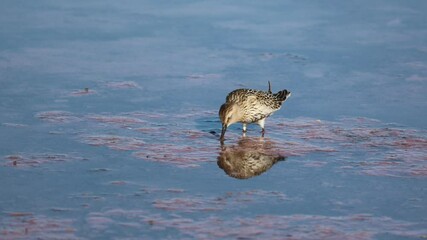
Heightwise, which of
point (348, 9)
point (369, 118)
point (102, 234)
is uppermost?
point (348, 9)

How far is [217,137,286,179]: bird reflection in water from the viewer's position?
460 inches

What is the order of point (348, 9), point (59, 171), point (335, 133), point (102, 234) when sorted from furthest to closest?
point (348, 9) → point (335, 133) → point (59, 171) → point (102, 234)

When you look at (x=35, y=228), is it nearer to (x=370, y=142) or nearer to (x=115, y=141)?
(x=115, y=141)

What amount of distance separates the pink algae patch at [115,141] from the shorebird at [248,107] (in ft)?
3.93

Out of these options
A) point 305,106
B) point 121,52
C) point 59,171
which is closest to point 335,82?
point 305,106

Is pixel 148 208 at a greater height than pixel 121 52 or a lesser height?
lesser

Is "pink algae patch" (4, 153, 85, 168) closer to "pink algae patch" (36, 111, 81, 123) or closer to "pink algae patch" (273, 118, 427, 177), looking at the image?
"pink algae patch" (36, 111, 81, 123)

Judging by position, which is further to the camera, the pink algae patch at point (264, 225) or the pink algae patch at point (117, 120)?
the pink algae patch at point (117, 120)

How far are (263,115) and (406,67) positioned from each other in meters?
3.89

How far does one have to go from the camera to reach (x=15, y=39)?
17.0 m

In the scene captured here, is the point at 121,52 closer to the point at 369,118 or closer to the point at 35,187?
the point at 369,118

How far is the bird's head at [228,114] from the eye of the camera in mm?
12930

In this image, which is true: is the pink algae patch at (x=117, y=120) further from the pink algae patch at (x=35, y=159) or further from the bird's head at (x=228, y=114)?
the pink algae patch at (x=35, y=159)

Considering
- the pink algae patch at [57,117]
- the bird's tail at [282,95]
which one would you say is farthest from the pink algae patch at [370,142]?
the pink algae patch at [57,117]
